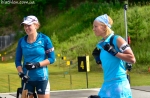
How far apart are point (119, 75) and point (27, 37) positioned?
5.91ft

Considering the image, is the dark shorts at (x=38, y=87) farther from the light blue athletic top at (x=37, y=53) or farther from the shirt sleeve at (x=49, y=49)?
the shirt sleeve at (x=49, y=49)

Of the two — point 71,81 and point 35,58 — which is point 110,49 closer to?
point 35,58

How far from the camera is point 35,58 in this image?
6137 mm

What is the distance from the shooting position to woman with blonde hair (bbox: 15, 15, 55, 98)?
19.9 feet

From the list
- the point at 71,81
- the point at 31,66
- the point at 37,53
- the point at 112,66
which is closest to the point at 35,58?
the point at 37,53

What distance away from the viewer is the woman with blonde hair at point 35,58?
6062 millimetres

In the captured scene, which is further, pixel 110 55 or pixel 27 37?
pixel 27 37

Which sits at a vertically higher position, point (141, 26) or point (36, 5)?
point (36, 5)

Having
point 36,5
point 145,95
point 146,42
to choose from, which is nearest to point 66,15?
point 36,5

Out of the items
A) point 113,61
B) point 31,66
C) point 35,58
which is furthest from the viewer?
point 35,58

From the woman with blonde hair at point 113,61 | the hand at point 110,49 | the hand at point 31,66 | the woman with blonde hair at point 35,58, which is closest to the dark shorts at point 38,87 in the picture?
the woman with blonde hair at point 35,58

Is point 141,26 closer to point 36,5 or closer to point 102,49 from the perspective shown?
point 102,49

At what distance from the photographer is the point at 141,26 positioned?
37.3 m

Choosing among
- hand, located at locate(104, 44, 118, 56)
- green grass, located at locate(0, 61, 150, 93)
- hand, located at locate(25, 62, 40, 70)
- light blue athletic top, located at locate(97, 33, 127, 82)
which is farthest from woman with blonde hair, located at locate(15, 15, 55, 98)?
green grass, located at locate(0, 61, 150, 93)
